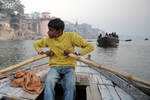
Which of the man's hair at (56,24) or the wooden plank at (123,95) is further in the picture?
the wooden plank at (123,95)

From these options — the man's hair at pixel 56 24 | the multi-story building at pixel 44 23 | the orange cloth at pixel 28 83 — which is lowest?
the orange cloth at pixel 28 83

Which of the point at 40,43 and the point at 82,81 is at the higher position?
the point at 40,43

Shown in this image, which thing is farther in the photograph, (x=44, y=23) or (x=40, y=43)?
(x=44, y=23)

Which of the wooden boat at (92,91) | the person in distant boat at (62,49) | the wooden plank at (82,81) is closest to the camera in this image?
the wooden boat at (92,91)

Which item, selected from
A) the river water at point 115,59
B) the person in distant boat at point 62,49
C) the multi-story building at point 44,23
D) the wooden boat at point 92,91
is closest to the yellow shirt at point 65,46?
the person in distant boat at point 62,49

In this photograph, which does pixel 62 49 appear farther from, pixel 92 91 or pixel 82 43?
pixel 92 91

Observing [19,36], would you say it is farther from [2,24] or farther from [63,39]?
[63,39]

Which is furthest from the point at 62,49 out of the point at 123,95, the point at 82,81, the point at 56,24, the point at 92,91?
the point at 123,95

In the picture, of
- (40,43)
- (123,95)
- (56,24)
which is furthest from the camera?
(40,43)

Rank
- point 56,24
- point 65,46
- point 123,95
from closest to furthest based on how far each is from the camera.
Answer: point 56,24 → point 65,46 → point 123,95

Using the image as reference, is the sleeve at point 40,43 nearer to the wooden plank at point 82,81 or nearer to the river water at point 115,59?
the wooden plank at point 82,81

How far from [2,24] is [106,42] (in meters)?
44.9

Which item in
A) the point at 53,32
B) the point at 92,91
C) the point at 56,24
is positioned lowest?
the point at 92,91

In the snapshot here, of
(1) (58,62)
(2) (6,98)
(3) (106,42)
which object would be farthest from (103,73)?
(3) (106,42)
